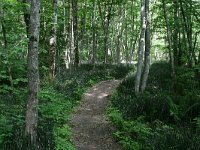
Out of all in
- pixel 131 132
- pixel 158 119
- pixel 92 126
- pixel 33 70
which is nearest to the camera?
pixel 33 70

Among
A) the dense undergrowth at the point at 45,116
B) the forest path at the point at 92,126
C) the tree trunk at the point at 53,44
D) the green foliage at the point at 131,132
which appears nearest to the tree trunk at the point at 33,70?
the dense undergrowth at the point at 45,116

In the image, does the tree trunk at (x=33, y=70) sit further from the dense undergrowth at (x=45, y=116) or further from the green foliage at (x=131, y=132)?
the green foliage at (x=131, y=132)

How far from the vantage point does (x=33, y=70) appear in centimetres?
716

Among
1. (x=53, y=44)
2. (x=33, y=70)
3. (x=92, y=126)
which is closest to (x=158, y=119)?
(x=92, y=126)

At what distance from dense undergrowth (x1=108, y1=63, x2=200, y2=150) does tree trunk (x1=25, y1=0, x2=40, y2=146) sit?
270 cm

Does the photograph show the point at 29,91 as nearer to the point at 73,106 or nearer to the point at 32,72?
the point at 32,72

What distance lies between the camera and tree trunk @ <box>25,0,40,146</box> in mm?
7035

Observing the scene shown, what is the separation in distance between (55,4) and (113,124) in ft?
22.2

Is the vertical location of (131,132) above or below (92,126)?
above

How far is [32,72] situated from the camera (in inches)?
282

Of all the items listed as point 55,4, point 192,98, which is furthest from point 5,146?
point 55,4

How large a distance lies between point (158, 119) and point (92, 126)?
2.32 metres

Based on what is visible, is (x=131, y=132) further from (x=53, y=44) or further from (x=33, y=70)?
(x=53, y=44)

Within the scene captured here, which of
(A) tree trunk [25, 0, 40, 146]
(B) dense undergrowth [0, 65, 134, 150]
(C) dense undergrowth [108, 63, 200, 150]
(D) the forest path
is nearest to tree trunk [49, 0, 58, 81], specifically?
(B) dense undergrowth [0, 65, 134, 150]
